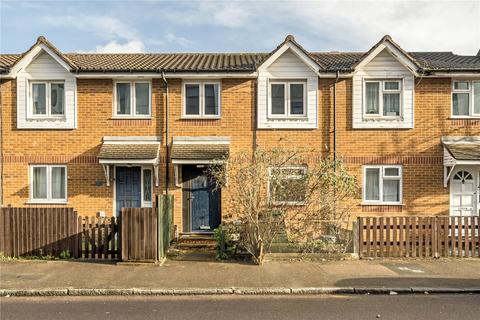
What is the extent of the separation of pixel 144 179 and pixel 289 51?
6339 millimetres

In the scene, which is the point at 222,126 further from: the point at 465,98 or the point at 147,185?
the point at 465,98

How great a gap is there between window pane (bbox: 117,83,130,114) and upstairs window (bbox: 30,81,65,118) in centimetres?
182

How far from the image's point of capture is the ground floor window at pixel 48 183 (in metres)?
13.0

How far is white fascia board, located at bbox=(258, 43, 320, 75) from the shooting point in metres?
12.6

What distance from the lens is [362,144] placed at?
1293cm

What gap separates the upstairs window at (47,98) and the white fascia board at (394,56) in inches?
384

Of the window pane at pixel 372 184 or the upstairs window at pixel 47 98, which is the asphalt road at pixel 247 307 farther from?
the upstairs window at pixel 47 98

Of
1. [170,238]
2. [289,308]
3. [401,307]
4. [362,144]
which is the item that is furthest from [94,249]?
[362,144]

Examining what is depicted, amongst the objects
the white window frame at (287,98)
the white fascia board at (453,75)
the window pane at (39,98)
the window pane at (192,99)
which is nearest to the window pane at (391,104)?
the white fascia board at (453,75)

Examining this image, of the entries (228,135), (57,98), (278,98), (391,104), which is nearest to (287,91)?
(278,98)

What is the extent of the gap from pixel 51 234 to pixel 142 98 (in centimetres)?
540

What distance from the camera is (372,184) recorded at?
12.9m

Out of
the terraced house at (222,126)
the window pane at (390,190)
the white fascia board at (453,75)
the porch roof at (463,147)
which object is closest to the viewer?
the porch roof at (463,147)

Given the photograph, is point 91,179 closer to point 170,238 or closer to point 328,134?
point 170,238
